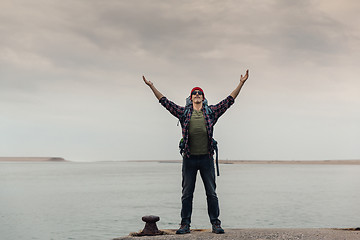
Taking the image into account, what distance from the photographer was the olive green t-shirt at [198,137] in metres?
7.78

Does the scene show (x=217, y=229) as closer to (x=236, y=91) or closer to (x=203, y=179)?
(x=203, y=179)

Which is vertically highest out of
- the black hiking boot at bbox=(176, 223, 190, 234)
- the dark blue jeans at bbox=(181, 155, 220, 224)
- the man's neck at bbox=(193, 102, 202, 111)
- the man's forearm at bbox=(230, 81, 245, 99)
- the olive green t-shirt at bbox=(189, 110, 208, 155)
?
the man's forearm at bbox=(230, 81, 245, 99)

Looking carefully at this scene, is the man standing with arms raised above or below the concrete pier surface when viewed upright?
above

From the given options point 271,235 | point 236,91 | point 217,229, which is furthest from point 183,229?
point 236,91

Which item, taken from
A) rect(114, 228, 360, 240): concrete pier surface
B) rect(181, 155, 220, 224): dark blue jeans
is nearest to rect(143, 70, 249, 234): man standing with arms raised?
rect(181, 155, 220, 224): dark blue jeans

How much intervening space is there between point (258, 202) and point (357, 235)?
3253 cm

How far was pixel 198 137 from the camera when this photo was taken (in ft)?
25.5

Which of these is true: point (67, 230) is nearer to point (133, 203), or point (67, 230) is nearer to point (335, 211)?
point (133, 203)

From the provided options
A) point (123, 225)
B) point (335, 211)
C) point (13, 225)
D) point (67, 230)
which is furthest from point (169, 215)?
point (335, 211)

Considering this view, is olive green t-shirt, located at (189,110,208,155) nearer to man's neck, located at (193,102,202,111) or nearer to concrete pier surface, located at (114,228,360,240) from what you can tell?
man's neck, located at (193,102,202,111)

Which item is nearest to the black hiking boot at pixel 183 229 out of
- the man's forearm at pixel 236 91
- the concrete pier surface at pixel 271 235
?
the concrete pier surface at pixel 271 235

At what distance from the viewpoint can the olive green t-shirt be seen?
778cm

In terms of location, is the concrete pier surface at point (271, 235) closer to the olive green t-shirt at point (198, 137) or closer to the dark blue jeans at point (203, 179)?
the dark blue jeans at point (203, 179)

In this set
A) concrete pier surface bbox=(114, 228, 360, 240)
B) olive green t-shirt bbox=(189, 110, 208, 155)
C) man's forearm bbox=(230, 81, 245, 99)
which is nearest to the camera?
Answer: concrete pier surface bbox=(114, 228, 360, 240)
